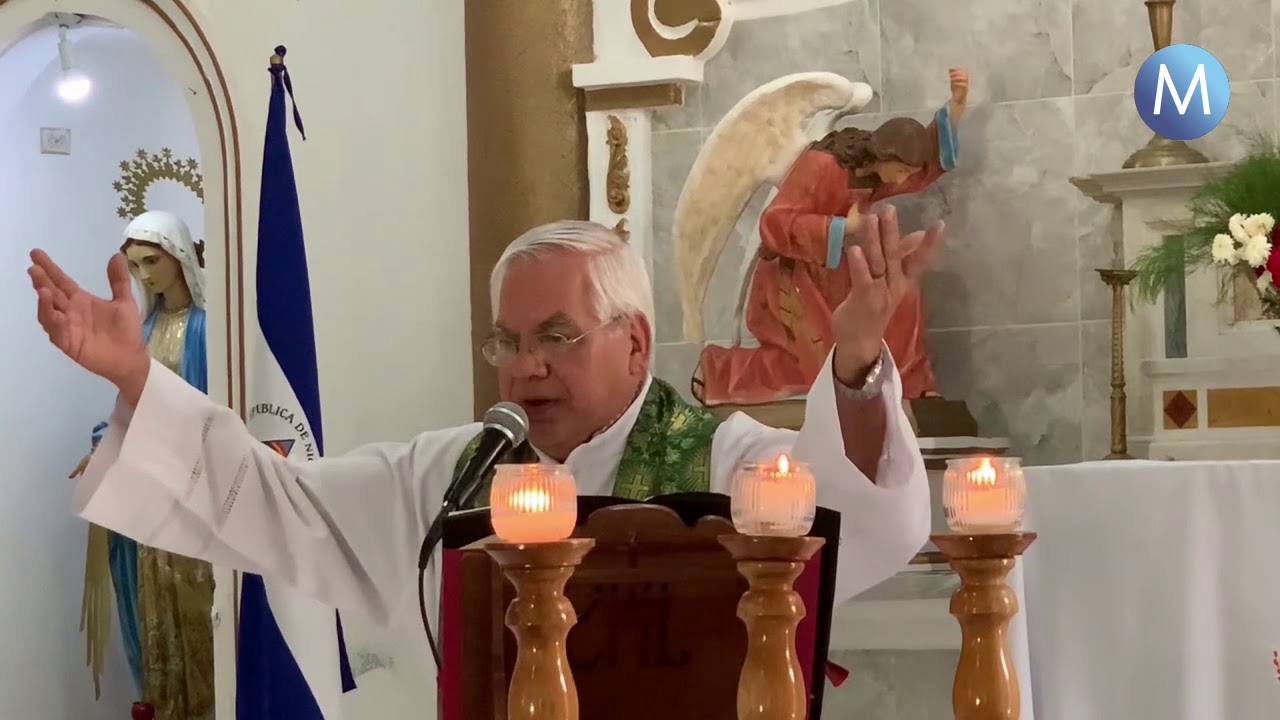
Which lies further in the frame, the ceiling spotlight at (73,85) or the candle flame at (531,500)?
the ceiling spotlight at (73,85)

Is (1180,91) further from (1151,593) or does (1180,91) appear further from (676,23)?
(676,23)

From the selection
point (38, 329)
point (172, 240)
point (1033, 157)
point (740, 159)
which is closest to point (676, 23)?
point (740, 159)

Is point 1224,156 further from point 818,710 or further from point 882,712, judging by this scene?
point 818,710

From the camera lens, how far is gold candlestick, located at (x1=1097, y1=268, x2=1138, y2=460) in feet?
15.6

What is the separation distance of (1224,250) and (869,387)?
153 centimetres

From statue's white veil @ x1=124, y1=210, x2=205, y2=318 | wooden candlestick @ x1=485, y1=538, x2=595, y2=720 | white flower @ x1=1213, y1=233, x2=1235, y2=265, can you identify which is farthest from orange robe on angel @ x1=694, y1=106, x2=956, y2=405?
wooden candlestick @ x1=485, y1=538, x2=595, y2=720

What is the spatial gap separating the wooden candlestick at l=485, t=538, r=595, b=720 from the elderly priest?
94cm

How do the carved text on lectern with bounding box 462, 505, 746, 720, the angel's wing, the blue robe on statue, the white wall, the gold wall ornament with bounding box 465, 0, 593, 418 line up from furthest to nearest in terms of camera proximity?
the white wall
the blue robe on statue
the gold wall ornament with bounding box 465, 0, 593, 418
the angel's wing
the carved text on lectern with bounding box 462, 505, 746, 720

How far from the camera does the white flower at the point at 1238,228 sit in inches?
140

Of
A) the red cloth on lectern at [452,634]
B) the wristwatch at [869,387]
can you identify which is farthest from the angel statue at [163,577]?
the red cloth on lectern at [452,634]

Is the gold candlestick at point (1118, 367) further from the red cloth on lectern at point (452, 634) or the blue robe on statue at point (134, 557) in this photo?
the blue robe on statue at point (134, 557)

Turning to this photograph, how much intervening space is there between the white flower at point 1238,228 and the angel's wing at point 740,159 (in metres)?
2.20

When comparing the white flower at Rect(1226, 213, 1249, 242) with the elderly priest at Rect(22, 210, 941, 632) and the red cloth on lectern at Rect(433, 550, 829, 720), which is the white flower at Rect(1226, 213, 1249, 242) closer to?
the elderly priest at Rect(22, 210, 941, 632)

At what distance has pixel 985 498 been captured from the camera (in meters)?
1.75
